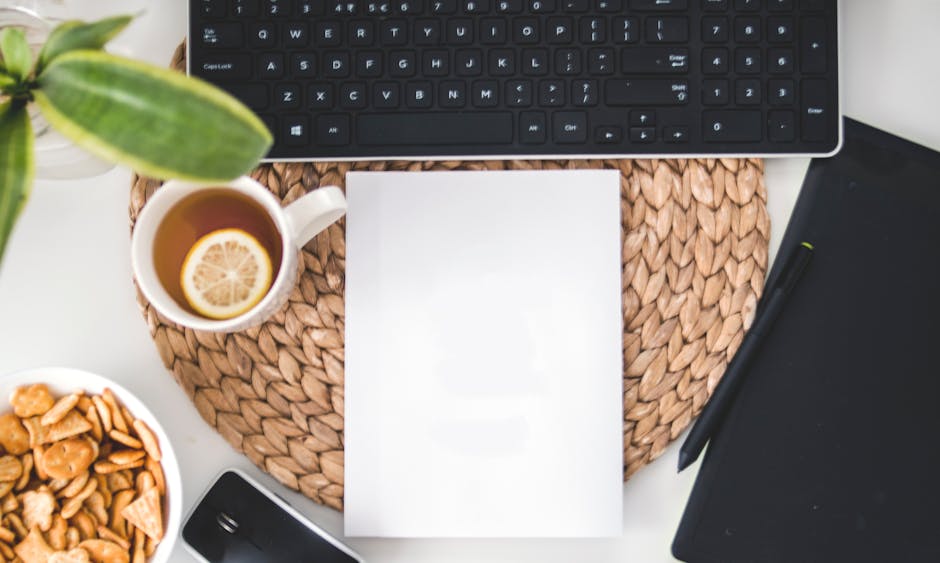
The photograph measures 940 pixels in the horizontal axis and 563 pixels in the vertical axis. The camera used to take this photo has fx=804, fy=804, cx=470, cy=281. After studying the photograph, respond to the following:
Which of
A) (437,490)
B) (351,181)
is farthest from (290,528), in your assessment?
(351,181)

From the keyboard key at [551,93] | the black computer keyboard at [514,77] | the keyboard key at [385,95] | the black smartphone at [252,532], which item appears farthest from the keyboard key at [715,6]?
the black smartphone at [252,532]

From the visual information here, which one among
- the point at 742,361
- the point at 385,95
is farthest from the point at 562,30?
the point at 742,361

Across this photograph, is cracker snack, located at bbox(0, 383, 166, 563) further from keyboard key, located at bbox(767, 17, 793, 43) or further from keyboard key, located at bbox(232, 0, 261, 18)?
keyboard key, located at bbox(767, 17, 793, 43)

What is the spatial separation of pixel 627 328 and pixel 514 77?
0.59 feet

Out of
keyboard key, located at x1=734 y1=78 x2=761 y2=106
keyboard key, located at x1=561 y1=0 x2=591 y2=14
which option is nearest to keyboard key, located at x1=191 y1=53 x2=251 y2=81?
keyboard key, located at x1=561 y1=0 x2=591 y2=14

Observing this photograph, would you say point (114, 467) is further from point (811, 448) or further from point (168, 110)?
point (811, 448)

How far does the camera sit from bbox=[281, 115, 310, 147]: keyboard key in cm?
52

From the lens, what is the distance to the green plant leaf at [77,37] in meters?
0.36

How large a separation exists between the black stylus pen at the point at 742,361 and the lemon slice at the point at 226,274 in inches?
11.5

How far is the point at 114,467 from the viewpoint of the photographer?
49cm

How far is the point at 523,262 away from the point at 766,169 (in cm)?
18

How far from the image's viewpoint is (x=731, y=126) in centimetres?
52

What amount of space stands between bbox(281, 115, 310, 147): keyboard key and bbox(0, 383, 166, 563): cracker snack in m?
0.19

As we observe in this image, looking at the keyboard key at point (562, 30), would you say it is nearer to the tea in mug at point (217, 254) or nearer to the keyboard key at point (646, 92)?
the keyboard key at point (646, 92)
